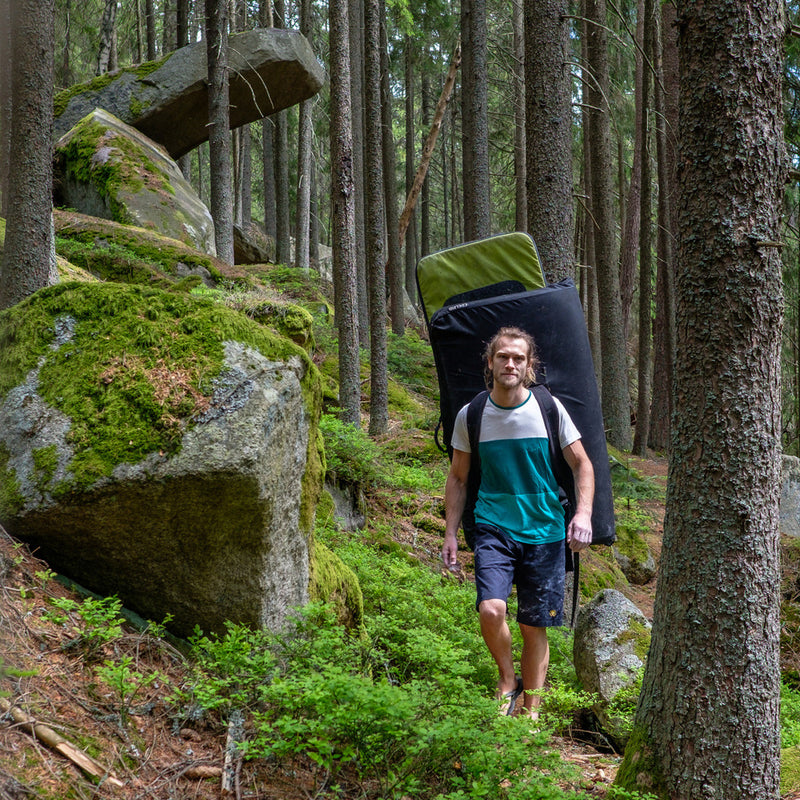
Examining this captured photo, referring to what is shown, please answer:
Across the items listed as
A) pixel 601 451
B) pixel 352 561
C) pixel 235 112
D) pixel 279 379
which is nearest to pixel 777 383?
pixel 601 451

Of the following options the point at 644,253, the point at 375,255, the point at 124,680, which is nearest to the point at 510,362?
the point at 124,680

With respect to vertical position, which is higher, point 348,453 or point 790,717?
point 348,453

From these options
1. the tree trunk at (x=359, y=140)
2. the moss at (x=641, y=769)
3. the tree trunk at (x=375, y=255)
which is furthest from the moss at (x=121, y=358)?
the tree trunk at (x=359, y=140)

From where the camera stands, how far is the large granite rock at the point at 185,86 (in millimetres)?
14805

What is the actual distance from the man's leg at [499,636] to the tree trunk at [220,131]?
1037cm

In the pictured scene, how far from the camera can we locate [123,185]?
39.7 ft

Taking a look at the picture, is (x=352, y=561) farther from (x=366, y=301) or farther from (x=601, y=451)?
(x=366, y=301)

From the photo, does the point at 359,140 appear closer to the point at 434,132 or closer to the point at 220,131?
the point at 434,132

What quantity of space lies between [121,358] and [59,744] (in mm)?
1927

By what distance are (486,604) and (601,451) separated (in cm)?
118

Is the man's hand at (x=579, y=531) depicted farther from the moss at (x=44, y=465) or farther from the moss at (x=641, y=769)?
the moss at (x=44, y=465)

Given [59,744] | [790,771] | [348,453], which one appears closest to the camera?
[59,744]

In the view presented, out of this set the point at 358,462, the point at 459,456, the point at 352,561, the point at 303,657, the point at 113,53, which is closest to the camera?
the point at 303,657

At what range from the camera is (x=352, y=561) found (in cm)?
568
